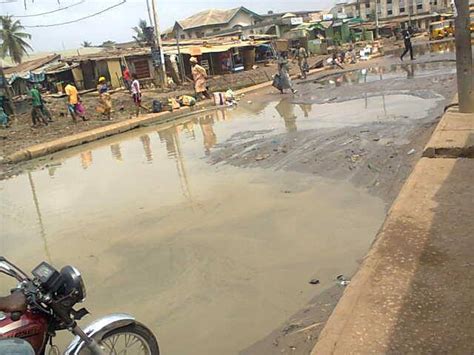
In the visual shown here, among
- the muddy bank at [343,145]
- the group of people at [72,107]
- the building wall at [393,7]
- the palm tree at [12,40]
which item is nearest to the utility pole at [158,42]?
the group of people at [72,107]

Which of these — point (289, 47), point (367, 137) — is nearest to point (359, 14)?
point (289, 47)

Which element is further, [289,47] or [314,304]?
[289,47]

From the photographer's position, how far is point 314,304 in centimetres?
400

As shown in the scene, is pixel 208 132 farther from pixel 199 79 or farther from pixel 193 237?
pixel 199 79

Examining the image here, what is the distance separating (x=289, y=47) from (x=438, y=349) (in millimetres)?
44027

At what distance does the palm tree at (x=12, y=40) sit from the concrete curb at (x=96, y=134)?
1519 inches

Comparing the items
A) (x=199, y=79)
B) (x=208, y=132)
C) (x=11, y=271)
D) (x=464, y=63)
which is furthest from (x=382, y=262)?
(x=199, y=79)

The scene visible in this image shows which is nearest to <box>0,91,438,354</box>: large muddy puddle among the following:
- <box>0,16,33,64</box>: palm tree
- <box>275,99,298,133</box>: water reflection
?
<box>275,99,298,133</box>: water reflection

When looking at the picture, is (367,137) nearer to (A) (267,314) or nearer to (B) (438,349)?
(A) (267,314)

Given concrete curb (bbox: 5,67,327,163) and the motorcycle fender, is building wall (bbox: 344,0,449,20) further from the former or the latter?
the motorcycle fender

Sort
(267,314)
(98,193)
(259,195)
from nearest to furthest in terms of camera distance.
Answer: (267,314) < (259,195) < (98,193)

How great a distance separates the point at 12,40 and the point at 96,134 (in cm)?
4462

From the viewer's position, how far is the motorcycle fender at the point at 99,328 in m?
2.68

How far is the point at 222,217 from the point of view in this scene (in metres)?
6.31
